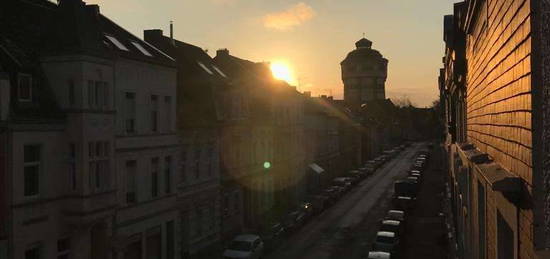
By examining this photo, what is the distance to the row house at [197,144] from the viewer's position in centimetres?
2869

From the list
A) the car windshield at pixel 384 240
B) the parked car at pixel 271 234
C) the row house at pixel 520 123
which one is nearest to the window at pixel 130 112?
the parked car at pixel 271 234

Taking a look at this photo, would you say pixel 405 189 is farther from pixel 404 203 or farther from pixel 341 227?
pixel 341 227

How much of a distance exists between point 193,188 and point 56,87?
11.3 meters

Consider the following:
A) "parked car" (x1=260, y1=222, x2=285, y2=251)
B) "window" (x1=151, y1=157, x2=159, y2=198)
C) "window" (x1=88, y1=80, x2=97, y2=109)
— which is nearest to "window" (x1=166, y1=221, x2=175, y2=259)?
"window" (x1=151, y1=157, x2=159, y2=198)

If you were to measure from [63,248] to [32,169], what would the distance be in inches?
134

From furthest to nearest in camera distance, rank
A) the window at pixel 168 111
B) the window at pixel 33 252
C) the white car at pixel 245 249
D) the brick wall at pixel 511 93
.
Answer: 1. the white car at pixel 245 249
2. the window at pixel 168 111
3. the window at pixel 33 252
4. the brick wall at pixel 511 93

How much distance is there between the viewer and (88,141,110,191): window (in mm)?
19978

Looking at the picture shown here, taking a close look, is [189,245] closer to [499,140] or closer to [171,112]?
[171,112]

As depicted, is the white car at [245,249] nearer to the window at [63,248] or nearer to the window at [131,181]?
the window at [131,181]

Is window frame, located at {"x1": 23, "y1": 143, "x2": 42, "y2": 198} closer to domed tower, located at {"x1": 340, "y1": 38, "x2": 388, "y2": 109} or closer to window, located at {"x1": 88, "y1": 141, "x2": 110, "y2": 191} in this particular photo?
window, located at {"x1": 88, "y1": 141, "x2": 110, "y2": 191}

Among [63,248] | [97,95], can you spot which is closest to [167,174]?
[97,95]

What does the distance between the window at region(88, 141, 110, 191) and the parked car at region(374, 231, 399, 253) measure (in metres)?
16.4

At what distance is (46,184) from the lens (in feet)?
62.0

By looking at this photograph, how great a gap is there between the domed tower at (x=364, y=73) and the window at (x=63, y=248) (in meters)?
123
